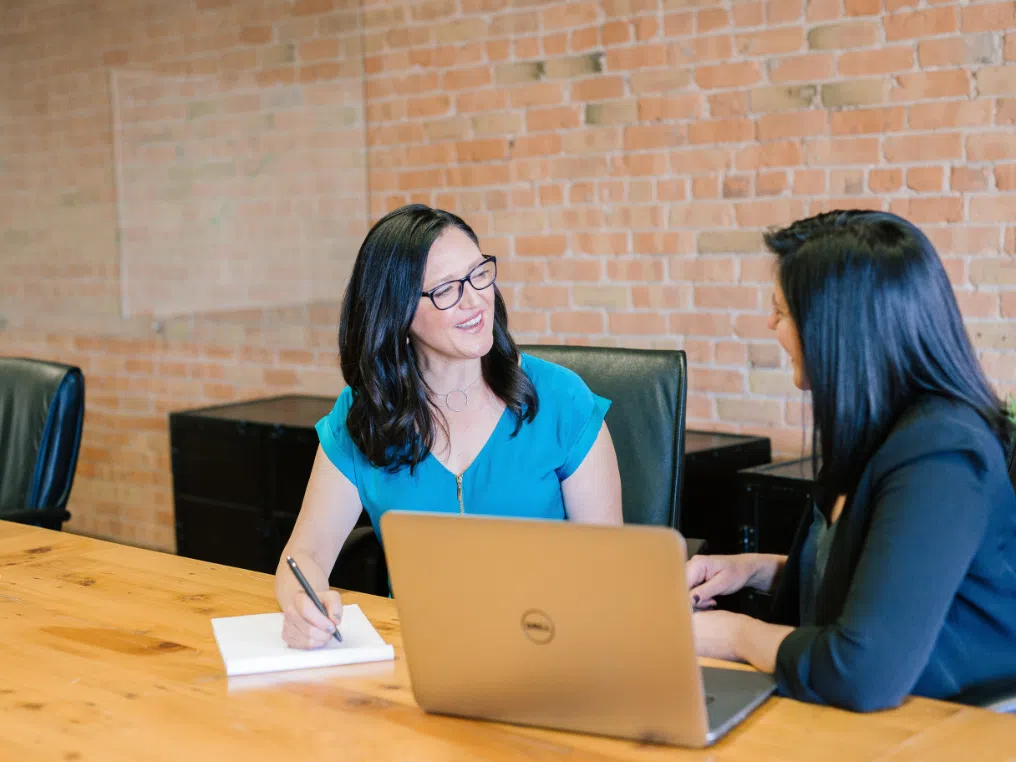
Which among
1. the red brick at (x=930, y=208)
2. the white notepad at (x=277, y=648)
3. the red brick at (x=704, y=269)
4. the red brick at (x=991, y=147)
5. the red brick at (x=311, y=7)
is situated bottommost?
the white notepad at (x=277, y=648)

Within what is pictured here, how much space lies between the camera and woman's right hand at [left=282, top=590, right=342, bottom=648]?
58.4 inches

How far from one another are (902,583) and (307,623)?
0.71m

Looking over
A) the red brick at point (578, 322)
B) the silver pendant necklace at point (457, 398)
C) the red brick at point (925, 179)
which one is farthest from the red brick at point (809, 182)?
the silver pendant necklace at point (457, 398)

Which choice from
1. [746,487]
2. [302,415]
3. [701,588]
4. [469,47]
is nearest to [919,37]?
[746,487]

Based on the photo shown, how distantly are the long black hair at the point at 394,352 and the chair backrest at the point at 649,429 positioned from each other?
0.62 feet

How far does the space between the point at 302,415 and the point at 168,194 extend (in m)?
1.12

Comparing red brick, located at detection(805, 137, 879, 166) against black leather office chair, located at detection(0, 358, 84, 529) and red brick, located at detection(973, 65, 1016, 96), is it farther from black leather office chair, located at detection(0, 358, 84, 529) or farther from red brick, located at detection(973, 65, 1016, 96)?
black leather office chair, located at detection(0, 358, 84, 529)

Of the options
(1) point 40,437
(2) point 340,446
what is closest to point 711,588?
(2) point 340,446

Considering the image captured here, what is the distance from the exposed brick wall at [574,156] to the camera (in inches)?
109

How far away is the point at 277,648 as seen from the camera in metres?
1.49

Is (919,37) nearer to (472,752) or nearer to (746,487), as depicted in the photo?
(746,487)

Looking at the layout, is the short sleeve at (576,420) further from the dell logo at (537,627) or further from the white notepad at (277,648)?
the dell logo at (537,627)

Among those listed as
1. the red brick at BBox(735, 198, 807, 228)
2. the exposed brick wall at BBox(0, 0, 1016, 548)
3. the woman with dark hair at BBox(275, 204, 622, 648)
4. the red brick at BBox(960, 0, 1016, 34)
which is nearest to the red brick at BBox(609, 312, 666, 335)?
the exposed brick wall at BBox(0, 0, 1016, 548)

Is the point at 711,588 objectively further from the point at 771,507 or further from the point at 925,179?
the point at 925,179
